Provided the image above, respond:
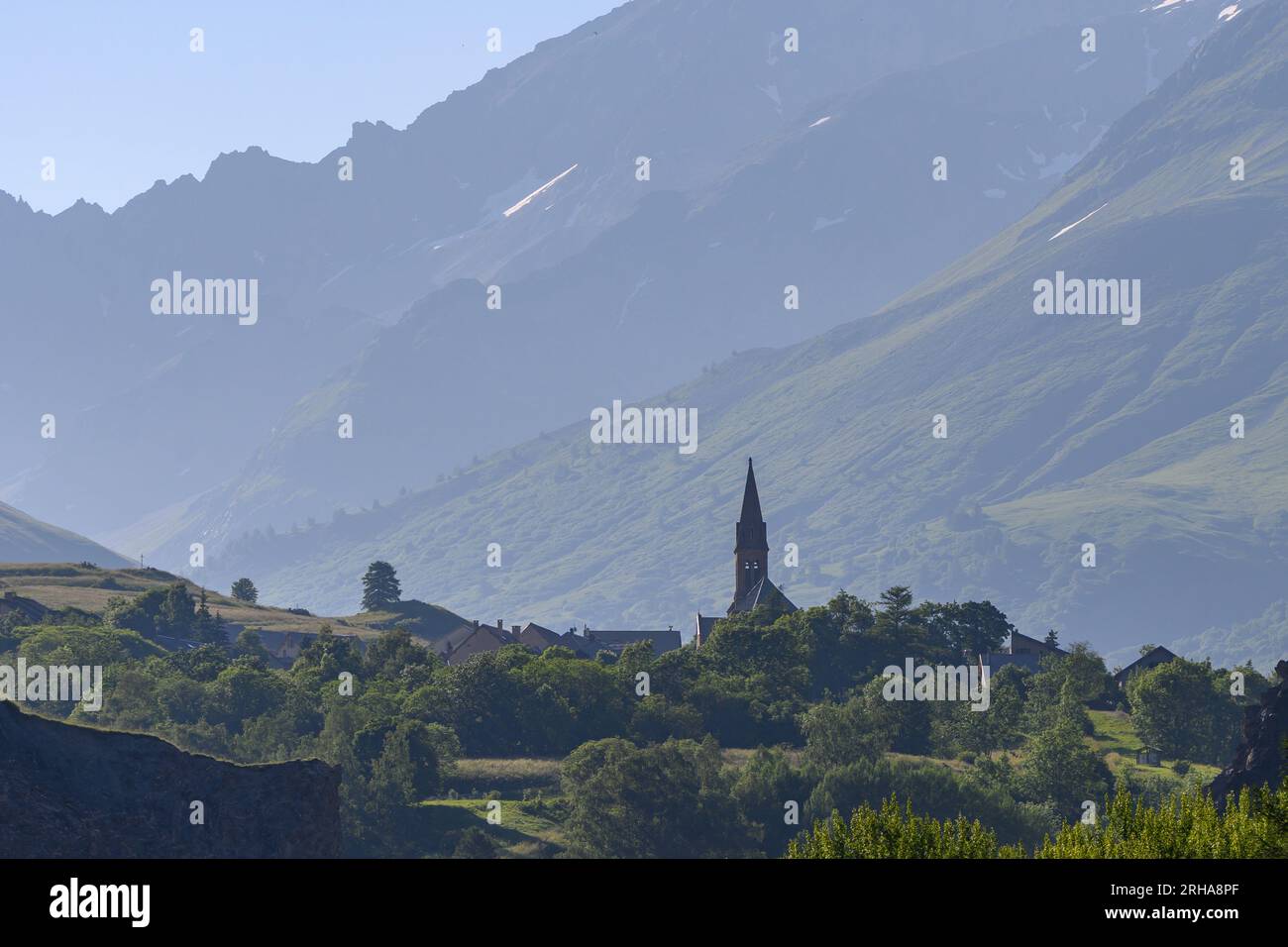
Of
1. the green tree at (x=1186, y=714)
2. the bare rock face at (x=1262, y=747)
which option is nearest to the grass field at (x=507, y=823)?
the bare rock face at (x=1262, y=747)

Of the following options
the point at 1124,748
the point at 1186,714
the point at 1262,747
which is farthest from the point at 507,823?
the point at 1186,714

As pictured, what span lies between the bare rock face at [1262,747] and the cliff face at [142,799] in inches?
2139

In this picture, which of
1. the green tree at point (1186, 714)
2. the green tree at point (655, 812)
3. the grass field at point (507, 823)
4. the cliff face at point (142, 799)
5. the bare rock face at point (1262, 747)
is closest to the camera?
the cliff face at point (142, 799)

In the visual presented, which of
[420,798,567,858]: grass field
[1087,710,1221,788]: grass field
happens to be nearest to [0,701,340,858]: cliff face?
[420,798,567,858]: grass field

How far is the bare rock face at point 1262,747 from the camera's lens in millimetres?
120250

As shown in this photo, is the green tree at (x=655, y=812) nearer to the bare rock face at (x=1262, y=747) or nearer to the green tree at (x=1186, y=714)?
the bare rock face at (x=1262, y=747)

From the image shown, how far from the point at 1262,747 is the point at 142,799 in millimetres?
69060

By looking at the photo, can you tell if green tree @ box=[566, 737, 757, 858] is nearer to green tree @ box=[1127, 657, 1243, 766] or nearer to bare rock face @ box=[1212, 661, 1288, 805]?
bare rock face @ box=[1212, 661, 1288, 805]
